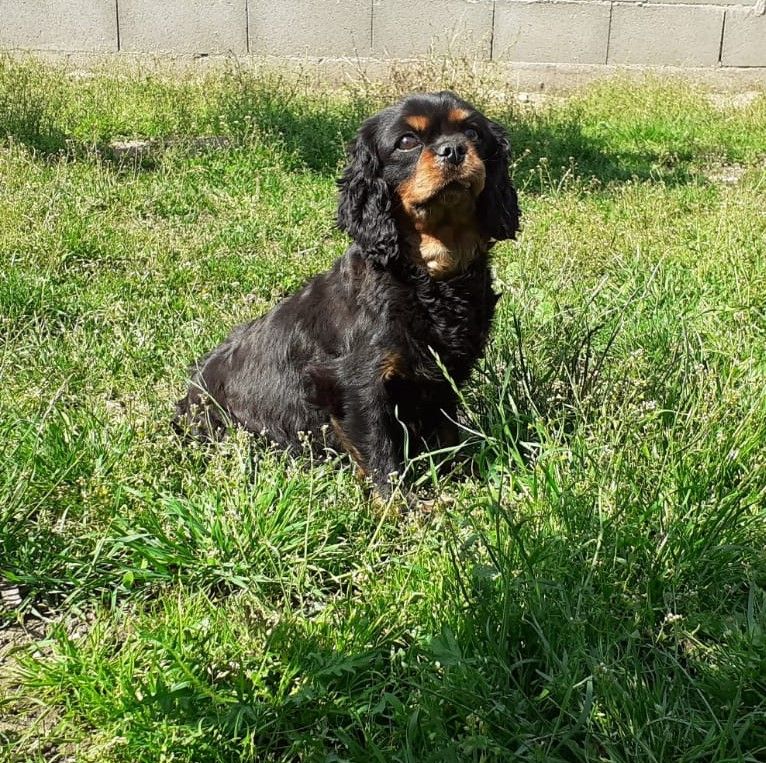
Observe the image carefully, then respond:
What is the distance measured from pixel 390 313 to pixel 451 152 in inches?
26.1

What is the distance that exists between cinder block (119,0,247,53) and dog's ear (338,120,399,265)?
370 inches

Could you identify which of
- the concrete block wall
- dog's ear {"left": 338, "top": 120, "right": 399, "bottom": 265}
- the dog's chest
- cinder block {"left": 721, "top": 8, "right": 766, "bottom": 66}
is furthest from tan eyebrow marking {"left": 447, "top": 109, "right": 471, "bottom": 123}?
cinder block {"left": 721, "top": 8, "right": 766, "bottom": 66}

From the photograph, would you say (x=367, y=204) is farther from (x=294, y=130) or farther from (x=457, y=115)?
(x=294, y=130)

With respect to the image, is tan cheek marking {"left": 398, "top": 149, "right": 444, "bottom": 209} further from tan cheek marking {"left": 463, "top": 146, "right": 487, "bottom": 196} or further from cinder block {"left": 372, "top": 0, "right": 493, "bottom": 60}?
cinder block {"left": 372, "top": 0, "right": 493, "bottom": 60}

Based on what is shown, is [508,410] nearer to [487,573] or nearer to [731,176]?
[487,573]

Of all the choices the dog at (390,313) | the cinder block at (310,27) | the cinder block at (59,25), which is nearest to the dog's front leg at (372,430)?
the dog at (390,313)

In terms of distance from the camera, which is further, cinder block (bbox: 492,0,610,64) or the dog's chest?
cinder block (bbox: 492,0,610,64)

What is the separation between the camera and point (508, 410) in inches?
142

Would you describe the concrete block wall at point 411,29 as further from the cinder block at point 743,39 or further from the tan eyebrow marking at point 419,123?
the tan eyebrow marking at point 419,123

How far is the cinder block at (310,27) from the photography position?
487 inches

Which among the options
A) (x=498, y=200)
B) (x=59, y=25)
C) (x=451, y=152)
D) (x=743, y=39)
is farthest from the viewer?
(x=743, y=39)

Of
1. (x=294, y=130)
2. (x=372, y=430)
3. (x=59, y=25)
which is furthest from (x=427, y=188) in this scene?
(x=59, y=25)

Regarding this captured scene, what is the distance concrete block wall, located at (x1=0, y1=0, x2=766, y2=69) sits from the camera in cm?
1225

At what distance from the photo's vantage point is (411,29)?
12570mm
